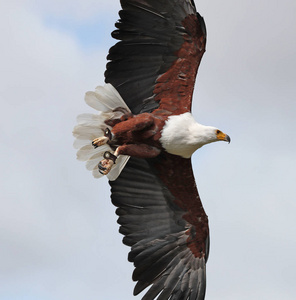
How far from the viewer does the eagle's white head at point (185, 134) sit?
10.5 metres

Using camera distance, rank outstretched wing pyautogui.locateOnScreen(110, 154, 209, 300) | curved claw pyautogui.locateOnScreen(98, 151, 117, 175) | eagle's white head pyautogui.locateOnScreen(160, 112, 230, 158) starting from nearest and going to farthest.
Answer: eagle's white head pyautogui.locateOnScreen(160, 112, 230, 158) → curved claw pyautogui.locateOnScreen(98, 151, 117, 175) → outstretched wing pyautogui.locateOnScreen(110, 154, 209, 300)

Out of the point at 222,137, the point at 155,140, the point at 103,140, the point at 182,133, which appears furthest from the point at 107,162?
the point at 222,137

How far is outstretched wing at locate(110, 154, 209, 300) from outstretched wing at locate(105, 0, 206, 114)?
0.89 meters

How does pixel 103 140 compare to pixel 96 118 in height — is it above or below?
below

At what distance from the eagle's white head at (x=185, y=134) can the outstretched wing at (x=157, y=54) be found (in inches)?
6.3

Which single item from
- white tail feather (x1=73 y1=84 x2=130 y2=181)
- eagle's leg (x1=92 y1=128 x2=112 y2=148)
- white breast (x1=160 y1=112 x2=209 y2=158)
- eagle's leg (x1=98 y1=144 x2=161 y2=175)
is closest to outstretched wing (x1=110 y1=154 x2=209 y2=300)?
eagle's leg (x1=98 y1=144 x2=161 y2=175)

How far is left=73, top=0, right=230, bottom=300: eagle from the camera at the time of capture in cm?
1050

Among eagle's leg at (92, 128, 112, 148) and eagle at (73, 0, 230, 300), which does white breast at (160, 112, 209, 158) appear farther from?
eagle's leg at (92, 128, 112, 148)

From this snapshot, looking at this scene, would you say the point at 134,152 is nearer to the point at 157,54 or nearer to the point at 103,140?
the point at 103,140

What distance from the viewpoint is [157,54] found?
35.0ft

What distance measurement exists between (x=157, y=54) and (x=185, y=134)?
3.45 ft

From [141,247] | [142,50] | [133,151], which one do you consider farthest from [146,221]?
[142,50]

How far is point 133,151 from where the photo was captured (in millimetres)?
10602

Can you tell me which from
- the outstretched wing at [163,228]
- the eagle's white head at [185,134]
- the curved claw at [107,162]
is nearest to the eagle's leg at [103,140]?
the curved claw at [107,162]
